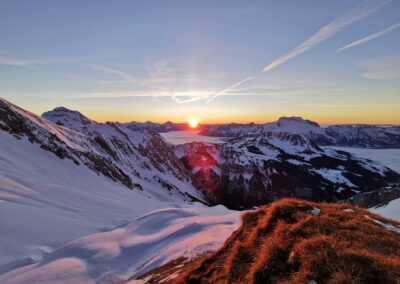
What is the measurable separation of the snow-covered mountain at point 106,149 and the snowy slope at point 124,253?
142 ft

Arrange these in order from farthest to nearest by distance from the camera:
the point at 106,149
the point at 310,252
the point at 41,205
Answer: the point at 106,149
the point at 41,205
the point at 310,252

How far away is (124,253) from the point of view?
24.8 meters

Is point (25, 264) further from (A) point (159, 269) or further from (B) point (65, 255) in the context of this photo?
(A) point (159, 269)

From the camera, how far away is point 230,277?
865 centimetres

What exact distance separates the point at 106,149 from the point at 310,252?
125215 millimetres

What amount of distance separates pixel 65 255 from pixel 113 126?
162m

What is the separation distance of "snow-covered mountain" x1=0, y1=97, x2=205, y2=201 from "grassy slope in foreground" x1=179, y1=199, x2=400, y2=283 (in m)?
62.3

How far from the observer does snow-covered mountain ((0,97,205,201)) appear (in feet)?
225

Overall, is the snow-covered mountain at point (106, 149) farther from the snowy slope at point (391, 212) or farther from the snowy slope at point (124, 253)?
the snowy slope at point (391, 212)

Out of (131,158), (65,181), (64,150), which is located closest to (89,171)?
(64,150)

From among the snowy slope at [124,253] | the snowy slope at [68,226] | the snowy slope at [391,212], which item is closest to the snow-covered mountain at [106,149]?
the snowy slope at [68,226]

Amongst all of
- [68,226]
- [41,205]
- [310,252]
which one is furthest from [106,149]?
[310,252]

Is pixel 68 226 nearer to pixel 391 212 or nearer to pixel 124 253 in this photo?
pixel 124 253

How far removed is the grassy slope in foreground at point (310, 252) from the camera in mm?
6289
